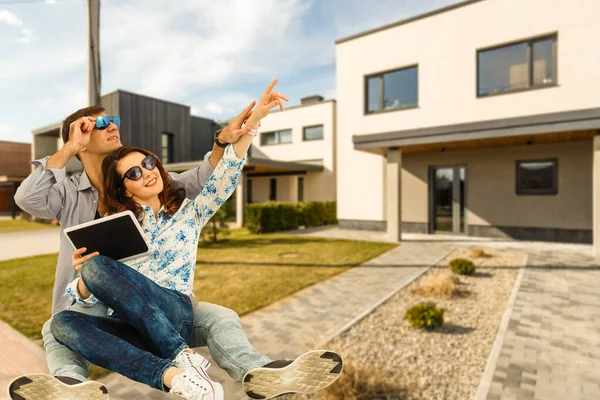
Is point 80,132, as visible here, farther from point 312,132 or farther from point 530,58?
point 312,132

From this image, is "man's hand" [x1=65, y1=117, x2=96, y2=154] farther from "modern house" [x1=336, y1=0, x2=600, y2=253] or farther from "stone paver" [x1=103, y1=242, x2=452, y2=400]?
"modern house" [x1=336, y1=0, x2=600, y2=253]

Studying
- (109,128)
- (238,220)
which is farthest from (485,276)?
(238,220)

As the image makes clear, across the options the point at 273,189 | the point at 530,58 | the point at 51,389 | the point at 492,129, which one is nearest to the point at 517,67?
the point at 530,58

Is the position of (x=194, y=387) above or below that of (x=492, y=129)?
below

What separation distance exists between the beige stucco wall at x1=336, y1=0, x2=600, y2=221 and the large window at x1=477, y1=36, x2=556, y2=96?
10.1 inches

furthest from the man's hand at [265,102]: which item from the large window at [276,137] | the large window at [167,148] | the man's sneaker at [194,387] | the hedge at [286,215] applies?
the large window at [276,137]

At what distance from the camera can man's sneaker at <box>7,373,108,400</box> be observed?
1076mm

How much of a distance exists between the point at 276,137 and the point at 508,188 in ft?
53.8

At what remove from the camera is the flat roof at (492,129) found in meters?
9.79

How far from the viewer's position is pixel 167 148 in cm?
2362

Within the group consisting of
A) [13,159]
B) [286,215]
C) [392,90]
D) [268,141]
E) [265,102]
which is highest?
[392,90]

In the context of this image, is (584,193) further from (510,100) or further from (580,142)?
(510,100)

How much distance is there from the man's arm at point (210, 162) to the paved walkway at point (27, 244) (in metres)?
12.3

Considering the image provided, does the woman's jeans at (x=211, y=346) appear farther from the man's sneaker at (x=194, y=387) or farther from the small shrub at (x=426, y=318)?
the small shrub at (x=426, y=318)
